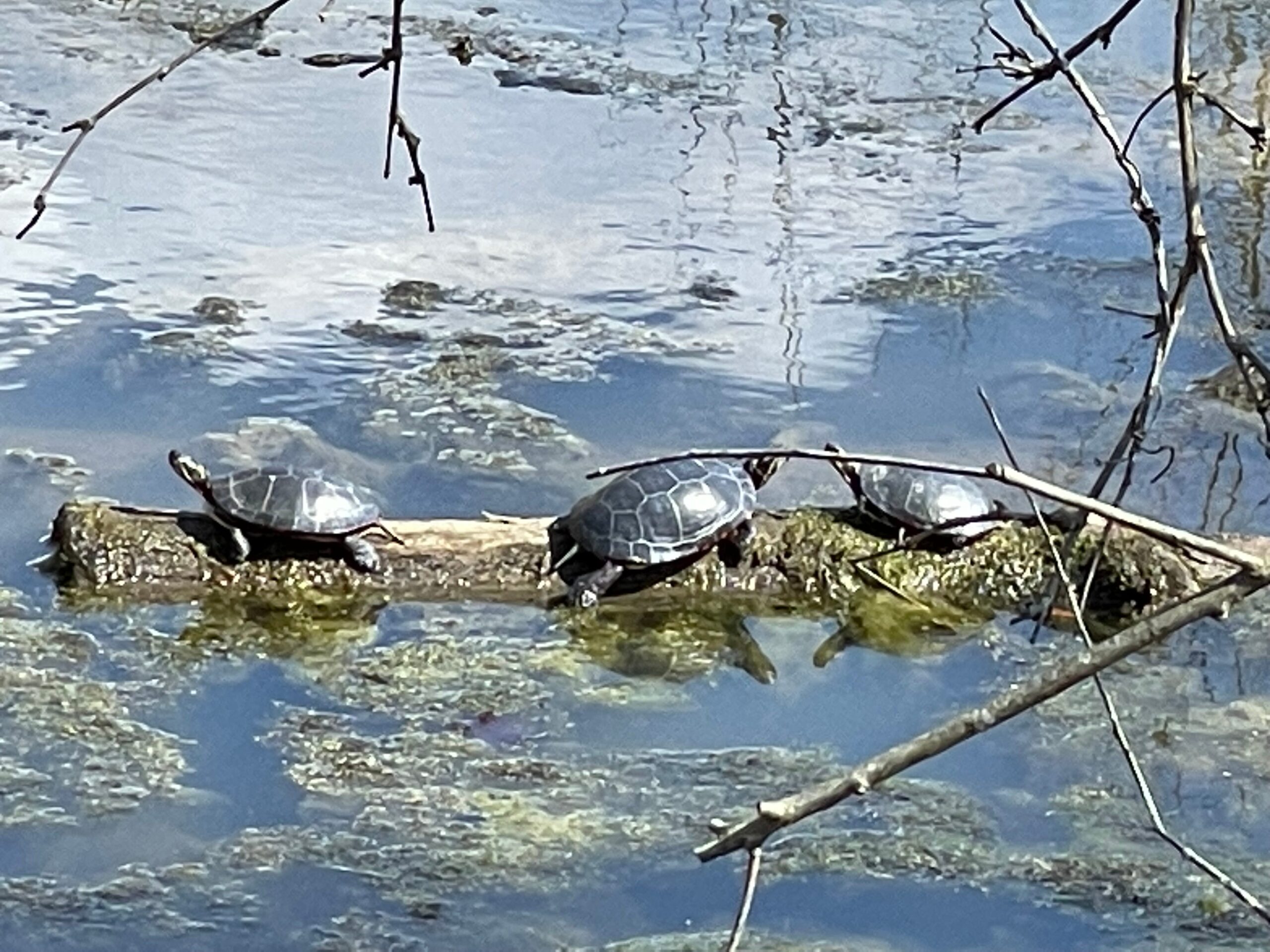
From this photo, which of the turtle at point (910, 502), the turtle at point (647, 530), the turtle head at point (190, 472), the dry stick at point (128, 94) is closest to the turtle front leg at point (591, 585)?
the turtle at point (647, 530)

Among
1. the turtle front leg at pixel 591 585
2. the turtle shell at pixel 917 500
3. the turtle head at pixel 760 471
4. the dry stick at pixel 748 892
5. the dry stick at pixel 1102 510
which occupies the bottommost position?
the turtle front leg at pixel 591 585

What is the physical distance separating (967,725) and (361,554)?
13.7 ft

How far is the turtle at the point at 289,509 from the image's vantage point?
213 inches

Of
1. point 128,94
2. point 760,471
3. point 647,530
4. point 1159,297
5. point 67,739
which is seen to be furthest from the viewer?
point 760,471

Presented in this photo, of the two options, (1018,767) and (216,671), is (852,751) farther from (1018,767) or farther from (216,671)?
(216,671)

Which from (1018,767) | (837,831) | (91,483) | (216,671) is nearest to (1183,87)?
(837,831)

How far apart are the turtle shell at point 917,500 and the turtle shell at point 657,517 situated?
13.1 inches

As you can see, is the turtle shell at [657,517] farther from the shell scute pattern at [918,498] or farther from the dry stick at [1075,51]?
the dry stick at [1075,51]

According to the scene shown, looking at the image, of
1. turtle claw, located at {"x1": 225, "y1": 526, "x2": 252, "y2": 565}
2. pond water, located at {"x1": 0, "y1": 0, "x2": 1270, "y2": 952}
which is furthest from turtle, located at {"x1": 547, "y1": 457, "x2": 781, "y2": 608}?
turtle claw, located at {"x1": 225, "y1": 526, "x2": 252, "y2": 565}

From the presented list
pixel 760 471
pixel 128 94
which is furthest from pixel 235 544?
pixel 128 94

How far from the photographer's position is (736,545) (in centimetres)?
568

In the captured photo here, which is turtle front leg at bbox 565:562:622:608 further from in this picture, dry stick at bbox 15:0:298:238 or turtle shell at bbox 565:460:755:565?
dry stick at bbox 15:0:298:238

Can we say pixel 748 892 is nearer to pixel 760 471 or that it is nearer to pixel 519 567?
pixel 519 567

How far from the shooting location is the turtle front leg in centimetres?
555
